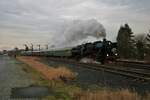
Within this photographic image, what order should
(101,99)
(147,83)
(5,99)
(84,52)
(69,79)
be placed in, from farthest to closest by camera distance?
(84,52) < (69,79) < (147,83) < (5,99) < (101,99)

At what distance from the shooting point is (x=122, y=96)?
9.34 meters

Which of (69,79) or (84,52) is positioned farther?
(84,52)

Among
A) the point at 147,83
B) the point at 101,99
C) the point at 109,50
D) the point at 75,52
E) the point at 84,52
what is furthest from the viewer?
the point at 75,52

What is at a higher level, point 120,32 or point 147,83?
point 120,32

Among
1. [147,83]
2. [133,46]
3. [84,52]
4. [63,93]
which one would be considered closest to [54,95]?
[63,93]

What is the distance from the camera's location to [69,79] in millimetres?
16719

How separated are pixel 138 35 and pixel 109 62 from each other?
78.4 m

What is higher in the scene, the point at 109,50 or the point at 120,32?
the point at 120,32

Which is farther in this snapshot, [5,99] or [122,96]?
[5,99]

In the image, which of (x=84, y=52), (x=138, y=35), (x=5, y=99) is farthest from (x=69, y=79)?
(x=138, y=35)

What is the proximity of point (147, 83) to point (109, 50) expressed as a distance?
18692 millimetres

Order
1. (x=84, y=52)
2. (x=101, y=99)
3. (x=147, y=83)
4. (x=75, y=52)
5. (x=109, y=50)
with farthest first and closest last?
(x=75, y=52), (x=84, y=52), (x=109, y=50), (x=147, y=83), (x=101, y=99)

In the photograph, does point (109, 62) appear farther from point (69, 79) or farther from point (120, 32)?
point (120, 32)

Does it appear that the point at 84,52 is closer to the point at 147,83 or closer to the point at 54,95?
the point at 147,83
